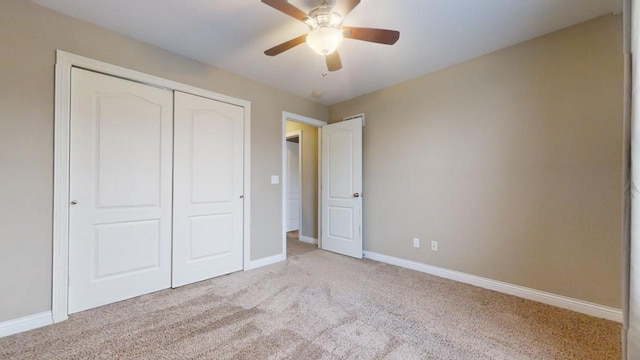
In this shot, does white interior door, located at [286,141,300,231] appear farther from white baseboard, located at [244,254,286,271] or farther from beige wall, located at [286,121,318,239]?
white baseboard, located at [244,254,286,271]

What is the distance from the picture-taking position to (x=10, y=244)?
1.84 metres

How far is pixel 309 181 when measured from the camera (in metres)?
4.73

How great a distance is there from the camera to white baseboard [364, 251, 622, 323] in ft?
6.73

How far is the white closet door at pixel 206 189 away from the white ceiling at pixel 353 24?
24.2 inches

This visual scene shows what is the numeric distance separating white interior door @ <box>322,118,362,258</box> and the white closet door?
144 cm

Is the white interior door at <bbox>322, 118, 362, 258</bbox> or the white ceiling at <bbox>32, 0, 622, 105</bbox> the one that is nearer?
the white ceiling at <bbox>32, 0, 622, 105</bbox>

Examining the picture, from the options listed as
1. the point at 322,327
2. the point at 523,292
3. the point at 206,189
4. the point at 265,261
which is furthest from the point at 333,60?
the point at 523,292

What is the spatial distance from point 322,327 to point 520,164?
230 centimetres

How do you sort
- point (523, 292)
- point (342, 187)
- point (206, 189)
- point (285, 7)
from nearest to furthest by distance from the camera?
point (285, 7) < point (523, 292) < point (206, 189) < point (342, 187)

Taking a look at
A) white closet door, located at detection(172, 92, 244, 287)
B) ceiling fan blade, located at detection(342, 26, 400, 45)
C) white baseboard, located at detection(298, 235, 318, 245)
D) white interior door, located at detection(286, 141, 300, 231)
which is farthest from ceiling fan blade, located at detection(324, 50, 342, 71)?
white interior door, located at detection(286, 141, 300, 231)

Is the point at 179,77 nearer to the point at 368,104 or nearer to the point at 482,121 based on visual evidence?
the point at 368,104

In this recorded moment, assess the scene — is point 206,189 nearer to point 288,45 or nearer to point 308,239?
point 288,45

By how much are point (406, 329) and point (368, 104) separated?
286cm

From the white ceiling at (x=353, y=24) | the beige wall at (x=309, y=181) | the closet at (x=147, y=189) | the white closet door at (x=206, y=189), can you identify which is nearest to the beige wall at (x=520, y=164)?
the white ceiling at (x=353, y=24)
